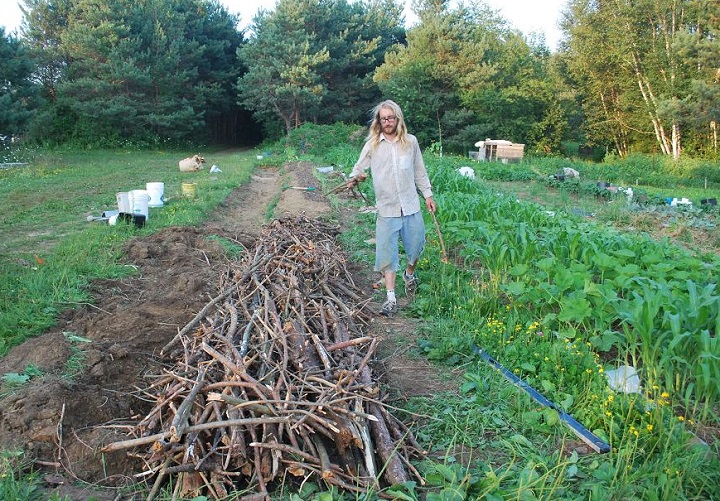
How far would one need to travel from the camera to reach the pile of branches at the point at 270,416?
91.4 inches

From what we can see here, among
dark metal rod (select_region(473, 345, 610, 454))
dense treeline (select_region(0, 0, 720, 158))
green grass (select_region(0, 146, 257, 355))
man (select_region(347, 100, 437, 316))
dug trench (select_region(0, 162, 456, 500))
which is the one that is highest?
dense treeline (select_region(0, 0, 720, 158))

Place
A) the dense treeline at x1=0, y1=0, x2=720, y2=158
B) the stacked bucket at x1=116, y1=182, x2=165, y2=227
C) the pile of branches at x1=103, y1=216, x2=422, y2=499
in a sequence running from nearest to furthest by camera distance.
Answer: the pile of branches at x1=103, y1=216, x2=422, y2=499, the stacked bucket at x1=116, y1=182, x2=165, y2=227, the dense treeline at x1=0, y1=0, x2=720, y2=158

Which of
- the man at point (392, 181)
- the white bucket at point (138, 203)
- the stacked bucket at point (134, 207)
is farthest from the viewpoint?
the white bucket at point (138, 203)

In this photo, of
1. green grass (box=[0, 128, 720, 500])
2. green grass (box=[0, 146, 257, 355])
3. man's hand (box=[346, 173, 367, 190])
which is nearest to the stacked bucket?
green grass (box=[0, 146, 257, 355])

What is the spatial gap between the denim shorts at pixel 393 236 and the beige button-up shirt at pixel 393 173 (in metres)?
0.08

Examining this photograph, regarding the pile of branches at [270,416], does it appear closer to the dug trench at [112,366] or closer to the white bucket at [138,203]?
the dug trench at [112,366]

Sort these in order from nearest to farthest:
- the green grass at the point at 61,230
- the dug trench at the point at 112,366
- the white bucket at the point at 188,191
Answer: the dug trench at the point at 112,366
the green grass at the point at 61,230
the white bucket at the point at 188,191

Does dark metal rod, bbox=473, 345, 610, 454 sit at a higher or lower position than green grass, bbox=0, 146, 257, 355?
lower

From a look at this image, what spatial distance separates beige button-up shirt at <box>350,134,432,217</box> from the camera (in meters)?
4.61

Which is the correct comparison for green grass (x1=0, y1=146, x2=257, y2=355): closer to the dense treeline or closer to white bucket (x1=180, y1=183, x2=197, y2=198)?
white bucket (x1=180, y1=183, x2=197, y2=198)

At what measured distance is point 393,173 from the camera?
4617 mm

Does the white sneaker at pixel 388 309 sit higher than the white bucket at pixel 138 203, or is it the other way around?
the white bucket at pixel 138 203

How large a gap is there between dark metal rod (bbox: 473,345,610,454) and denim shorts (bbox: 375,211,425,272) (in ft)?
4.18

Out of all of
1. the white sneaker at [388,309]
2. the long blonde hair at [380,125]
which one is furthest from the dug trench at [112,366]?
the long blonde hair at [380,125]
